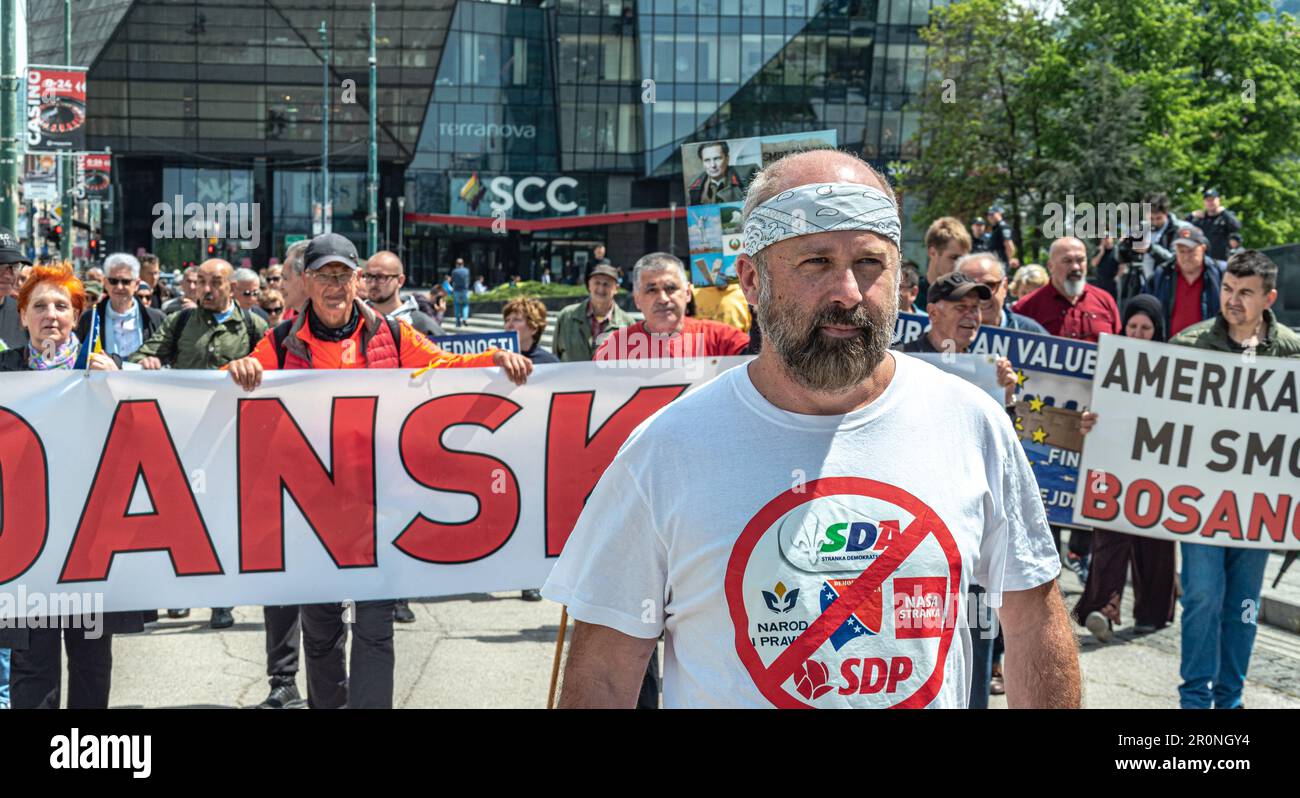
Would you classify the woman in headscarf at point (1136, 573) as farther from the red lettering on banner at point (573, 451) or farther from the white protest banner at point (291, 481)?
the white protest banner at point (291, 481)

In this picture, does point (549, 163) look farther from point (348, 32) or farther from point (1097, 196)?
point (1097, 196)

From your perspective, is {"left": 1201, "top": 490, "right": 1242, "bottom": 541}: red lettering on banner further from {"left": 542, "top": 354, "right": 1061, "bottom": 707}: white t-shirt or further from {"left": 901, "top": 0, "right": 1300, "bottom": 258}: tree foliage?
{"left": 901, "top": 0, "right": 1300, "bottom": 258}: tree foliage

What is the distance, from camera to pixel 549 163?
6800cm

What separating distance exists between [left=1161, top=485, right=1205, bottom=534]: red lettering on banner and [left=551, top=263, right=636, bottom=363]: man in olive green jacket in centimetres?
380

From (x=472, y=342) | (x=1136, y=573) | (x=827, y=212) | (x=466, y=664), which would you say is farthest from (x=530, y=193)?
(x=827, y=212)

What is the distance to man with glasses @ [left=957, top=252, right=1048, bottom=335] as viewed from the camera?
695 cm

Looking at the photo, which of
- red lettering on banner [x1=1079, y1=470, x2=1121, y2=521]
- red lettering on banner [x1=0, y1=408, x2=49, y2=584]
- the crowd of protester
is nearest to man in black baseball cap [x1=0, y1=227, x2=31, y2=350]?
the crowd of protester

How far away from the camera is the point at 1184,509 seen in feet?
21.5

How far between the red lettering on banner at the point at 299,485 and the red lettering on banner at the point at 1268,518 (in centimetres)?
407

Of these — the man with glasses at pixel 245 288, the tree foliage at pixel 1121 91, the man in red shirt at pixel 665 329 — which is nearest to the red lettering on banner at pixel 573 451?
the man in red shirt at pixel 665 329

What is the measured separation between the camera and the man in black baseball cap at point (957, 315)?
6.04 metres
